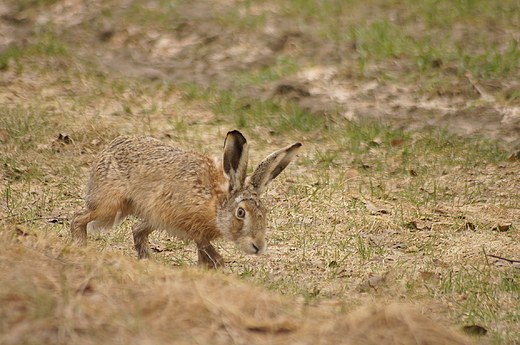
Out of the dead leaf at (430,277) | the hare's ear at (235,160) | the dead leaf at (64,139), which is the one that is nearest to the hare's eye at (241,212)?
the hare's ear at (235,160)

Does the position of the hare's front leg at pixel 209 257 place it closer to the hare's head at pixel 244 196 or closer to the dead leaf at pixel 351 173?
the hare's head at pixel 244 196

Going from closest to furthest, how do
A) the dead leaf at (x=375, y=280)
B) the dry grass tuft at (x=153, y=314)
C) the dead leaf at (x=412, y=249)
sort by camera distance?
the dry grass tuft at (x=153, y=314)
the dead leaf at (x=375, y=280)
the dead leaf at (x=412, y=249)

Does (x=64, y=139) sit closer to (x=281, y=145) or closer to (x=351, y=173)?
(x=281, y=145)

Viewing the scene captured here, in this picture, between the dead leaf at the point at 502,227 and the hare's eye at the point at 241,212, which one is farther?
the dead leaf at the point at 502,227

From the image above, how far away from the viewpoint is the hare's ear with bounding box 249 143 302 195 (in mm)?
4750

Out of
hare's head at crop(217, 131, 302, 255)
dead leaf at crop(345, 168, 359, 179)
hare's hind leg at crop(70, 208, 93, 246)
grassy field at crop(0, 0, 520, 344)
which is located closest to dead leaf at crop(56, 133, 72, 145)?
grassy field at crop(0, 0, 520, 344)

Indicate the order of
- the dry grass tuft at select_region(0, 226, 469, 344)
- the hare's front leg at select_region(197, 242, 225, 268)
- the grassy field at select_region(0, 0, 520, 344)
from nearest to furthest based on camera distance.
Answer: the dry grass tuft at select_region(0, 226, 469, 344) < the grassy field at select_region(0, 0, 520, 344) < the hare's front leg at select_region(197, 242, 225, 268)

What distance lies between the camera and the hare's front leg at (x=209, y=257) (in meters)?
4.89

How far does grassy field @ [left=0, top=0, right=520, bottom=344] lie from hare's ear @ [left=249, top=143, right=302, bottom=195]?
0.70 meters

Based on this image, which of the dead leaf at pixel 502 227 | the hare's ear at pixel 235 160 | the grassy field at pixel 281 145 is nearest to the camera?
the grassy field at pixel 281 145

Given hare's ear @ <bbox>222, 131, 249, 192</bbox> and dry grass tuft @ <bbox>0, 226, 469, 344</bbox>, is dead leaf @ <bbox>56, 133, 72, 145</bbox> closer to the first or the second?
hare's ear @ <bbox>222, 131, 249, 192</bbox>

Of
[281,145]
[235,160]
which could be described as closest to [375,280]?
[235,160]

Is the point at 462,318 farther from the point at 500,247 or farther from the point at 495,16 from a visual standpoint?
the point at 495,16

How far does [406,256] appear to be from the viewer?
5.38m
